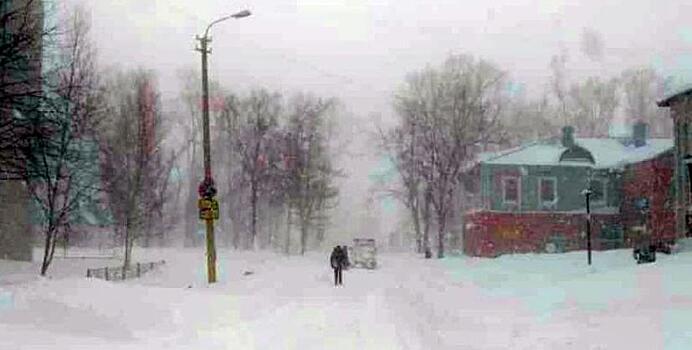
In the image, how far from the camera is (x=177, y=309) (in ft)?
57.8

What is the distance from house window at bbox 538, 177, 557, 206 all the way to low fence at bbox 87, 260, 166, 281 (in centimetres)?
2442

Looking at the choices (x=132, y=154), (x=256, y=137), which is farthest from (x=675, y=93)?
(x=256, y=137)

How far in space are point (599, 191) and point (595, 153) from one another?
120 inches

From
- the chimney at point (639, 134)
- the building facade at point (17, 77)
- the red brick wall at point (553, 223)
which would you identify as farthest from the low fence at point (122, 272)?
the chimney at point (639, 134)

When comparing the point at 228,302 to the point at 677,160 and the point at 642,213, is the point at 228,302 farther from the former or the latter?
the point at 642,213

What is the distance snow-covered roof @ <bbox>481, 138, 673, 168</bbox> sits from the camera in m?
62.3

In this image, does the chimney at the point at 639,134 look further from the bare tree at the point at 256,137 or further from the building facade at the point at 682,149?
the bare tree at the point at 256,137

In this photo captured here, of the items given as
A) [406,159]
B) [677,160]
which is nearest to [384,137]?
[406,159]

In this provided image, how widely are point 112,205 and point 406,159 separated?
80.4 ft

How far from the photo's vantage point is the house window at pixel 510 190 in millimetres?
62219

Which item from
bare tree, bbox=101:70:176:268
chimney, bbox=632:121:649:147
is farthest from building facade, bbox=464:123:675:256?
bare tree, bbox=101:70:176:268

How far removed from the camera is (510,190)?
62.5 metres

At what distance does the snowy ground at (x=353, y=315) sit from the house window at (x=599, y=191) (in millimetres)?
30439

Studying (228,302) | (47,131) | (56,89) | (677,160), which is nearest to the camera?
(228,302)
